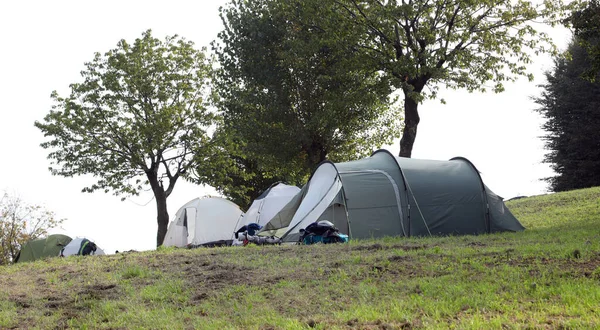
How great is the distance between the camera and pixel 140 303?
8.58 m

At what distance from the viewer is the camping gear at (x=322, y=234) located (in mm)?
15438

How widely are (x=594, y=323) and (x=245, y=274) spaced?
5530 mm

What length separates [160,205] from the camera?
3250 cm

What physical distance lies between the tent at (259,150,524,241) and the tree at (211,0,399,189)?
30.2ft

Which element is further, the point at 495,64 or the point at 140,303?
the point at 495,64

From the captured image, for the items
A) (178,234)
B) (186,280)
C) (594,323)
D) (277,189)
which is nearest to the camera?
(594,323)

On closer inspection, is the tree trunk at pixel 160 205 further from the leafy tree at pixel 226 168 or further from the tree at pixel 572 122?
the tree at pixel 572 122

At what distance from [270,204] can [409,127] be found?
6.51 m

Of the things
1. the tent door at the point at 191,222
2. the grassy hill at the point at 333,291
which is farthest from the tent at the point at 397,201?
the tent door at the point at 191,222

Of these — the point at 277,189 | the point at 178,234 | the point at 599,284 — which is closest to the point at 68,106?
the point at 178,234

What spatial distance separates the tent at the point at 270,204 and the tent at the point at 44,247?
809 cm

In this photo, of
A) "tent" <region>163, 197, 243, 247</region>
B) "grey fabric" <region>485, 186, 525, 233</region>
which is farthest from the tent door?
"grey fabric" <region>485, 186, 525, 233</region>

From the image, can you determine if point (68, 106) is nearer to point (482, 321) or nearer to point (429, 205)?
A: point (429, 205)

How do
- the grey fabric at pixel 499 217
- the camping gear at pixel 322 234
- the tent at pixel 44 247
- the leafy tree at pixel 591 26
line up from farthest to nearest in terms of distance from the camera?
the tent at pixel 44 247
the leafy tree at pixel 591 26
the grey fabric at pixel 499 217
the camping gear at pixel 322 234
